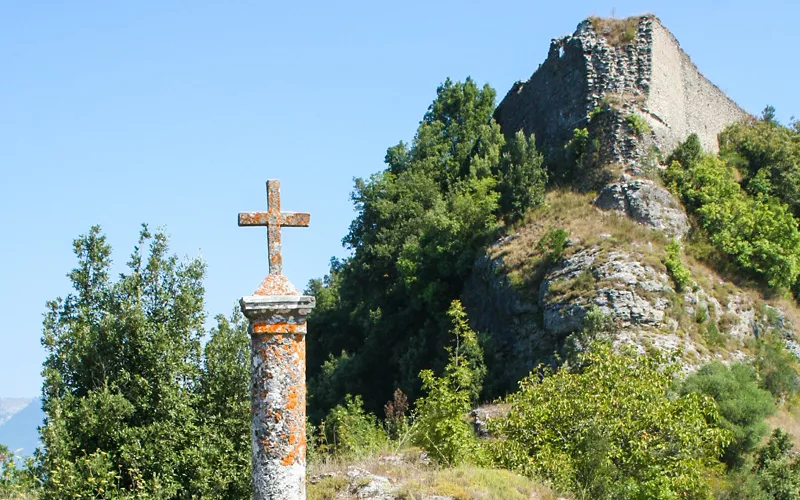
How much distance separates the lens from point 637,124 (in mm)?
37281

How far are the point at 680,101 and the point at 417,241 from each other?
12045 millimetres

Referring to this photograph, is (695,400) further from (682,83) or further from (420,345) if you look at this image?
(682,83)

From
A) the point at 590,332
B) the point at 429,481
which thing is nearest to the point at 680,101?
the point at 590,332

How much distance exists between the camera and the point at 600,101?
127 ft

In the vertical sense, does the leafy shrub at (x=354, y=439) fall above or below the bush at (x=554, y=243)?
below

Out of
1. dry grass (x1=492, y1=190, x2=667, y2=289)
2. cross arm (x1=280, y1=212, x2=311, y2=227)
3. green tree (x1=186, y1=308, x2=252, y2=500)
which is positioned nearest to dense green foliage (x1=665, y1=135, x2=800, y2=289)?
dry grass (x1=492, y1=190, x2=667, y2=289)

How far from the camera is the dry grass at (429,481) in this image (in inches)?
584

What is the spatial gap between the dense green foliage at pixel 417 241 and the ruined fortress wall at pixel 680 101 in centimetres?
501

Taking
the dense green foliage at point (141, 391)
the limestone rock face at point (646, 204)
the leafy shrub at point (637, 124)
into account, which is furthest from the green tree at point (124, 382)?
the leafy shrub at point (637, 124)

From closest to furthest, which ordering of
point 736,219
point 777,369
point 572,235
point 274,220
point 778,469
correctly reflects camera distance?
point 274,220
point 778,469
point 777,369
point 572,235
point 736,219

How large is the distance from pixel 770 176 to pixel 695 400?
72.9ft

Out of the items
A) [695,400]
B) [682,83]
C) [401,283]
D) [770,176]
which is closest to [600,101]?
[682,83]

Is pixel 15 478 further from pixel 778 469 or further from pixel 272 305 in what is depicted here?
pixel 778 469

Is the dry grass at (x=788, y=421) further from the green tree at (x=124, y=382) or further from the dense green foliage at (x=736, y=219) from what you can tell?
the green tree at (x=124, y=382)
